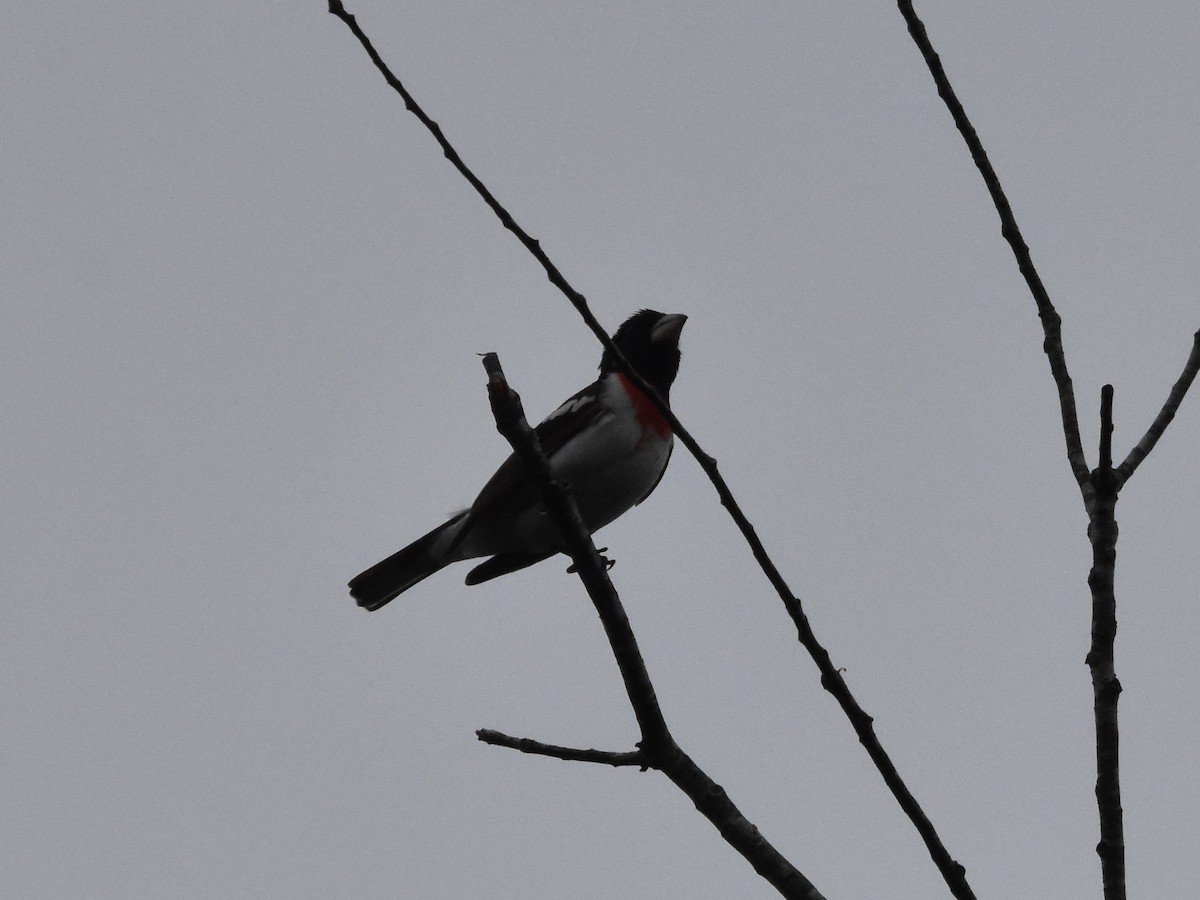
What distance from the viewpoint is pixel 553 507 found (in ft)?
11.8

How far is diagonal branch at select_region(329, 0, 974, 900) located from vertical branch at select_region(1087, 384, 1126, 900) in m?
0.30

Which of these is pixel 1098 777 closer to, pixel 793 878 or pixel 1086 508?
pixel 1086 508

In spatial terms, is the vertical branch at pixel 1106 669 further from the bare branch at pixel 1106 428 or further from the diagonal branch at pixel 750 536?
the diagonal branch at pixel 750 536

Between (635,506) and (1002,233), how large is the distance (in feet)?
14.1

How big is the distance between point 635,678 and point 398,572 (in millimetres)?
3375

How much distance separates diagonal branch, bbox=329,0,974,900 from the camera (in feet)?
8.45

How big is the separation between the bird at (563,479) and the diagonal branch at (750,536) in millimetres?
3544

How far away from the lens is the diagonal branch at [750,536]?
2.57 m

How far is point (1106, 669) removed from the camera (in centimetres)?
270

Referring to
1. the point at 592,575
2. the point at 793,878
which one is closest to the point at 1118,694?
the point at 793,878

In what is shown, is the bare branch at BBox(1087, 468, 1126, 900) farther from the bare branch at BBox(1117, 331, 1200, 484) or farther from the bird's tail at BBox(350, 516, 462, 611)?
the bird's tail at BBox(350, 516, 462, 611)

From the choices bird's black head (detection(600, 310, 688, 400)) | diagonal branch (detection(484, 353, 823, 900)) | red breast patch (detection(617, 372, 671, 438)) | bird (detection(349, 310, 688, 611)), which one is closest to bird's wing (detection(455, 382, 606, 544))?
bird (detection(349, 310, 688, 611))

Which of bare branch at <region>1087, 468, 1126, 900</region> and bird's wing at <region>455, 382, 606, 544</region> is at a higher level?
bird's wing at <region>455, 382, 606, 544</region>

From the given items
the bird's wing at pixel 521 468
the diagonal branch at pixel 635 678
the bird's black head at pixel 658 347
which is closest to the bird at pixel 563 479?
the bird's wing at pixel 521 468
